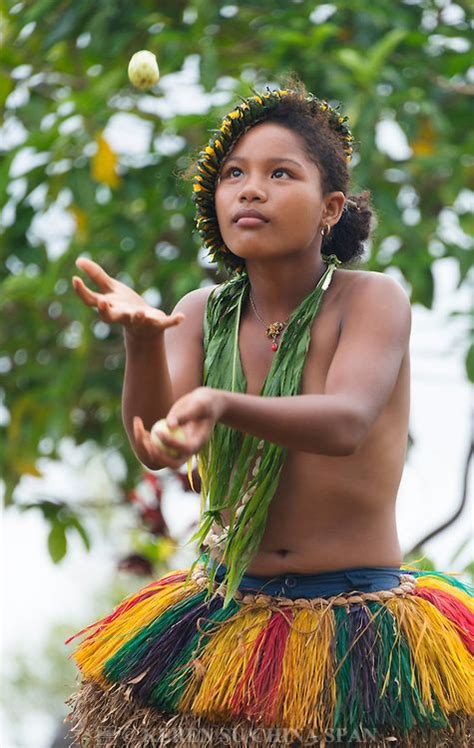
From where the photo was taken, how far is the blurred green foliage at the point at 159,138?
4.28m

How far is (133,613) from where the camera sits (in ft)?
8.59

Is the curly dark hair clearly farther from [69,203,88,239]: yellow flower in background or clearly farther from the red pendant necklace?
[69,203,88,239]: yellow flower in background

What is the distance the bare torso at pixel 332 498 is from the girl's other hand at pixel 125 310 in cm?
39

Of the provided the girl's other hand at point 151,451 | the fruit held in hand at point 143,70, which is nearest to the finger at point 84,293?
the girl's other hand at point 151,451

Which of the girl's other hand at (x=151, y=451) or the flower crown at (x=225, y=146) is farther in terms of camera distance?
Answer: the flower crown at (x=225, y=146)

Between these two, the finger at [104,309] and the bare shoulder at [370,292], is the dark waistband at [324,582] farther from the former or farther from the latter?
the finger at [104,309]

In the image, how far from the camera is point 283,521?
2.46m

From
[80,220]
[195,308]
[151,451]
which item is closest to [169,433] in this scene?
[151,451]

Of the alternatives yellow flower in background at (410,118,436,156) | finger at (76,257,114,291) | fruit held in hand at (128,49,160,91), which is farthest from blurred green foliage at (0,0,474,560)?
finger at (76,257,114,291)

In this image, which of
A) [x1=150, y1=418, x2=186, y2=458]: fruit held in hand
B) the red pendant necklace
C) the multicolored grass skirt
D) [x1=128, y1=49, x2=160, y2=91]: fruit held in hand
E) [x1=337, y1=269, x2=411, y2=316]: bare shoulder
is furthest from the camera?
[x1=128, y1=49, x2=160, y2=91]: fruit held in hand

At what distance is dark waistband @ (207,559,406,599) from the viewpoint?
8.02ft

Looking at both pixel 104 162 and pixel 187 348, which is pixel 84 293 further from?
pixel 104 162

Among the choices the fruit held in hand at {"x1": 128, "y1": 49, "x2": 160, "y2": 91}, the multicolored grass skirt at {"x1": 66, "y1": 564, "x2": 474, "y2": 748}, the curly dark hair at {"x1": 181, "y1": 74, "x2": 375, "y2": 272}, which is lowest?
the multicolored grass skirt at {"x1": 66, "y1": 564, "x2": 474, "y2": 748}

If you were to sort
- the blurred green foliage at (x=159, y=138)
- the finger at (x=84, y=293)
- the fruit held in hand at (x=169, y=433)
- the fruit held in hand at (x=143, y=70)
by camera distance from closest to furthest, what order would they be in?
the fruit held in hand at (x=169, y=433)
the finger at (x=84, y=293)
the fruit held in hand at (x=143, y=70)
the blurred green foliage at (x=159, y=138)
